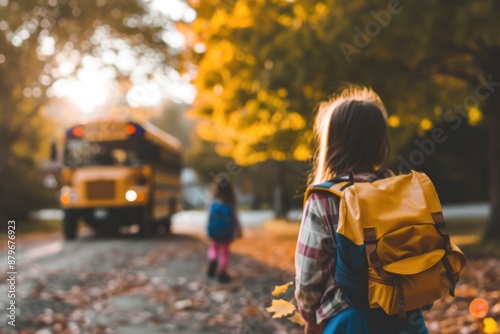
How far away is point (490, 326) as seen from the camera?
5.06 metres

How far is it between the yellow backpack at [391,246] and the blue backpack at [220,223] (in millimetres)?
5980

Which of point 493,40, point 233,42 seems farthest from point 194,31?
point 493,40

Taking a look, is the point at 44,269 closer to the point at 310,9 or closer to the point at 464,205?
the point at 310,9

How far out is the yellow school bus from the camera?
607 inches

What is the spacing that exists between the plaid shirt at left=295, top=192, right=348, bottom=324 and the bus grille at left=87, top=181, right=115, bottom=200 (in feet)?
44.8

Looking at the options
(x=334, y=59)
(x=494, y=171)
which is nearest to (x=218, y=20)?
(x=334, y=59)

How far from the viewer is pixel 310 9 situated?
8.53m

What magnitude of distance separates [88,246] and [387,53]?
8.02 m

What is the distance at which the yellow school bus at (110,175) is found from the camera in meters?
15.4

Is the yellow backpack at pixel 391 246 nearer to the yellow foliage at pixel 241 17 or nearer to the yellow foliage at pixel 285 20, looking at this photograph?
the yellow foliage at pixel 285 20

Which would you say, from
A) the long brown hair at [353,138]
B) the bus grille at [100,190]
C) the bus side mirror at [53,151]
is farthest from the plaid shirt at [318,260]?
the bus side mirror at [53,151]

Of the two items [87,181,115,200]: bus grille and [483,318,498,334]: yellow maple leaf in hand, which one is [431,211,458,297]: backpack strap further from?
[87,181,115,200]: bus grille

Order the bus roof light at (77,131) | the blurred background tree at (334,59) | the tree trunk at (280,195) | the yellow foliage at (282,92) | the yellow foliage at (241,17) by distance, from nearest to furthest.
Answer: the blurred background tree at (334,59)
the yellow foliage at (282,92)
the yellow foliage at (241,17)
the bus roof light at (77,131)
the tree trunk at (280,195)

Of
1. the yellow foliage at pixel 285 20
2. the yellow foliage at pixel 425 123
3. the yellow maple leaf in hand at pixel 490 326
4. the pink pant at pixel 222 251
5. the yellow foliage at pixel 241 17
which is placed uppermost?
the yellow foliage at pixel 241 17
